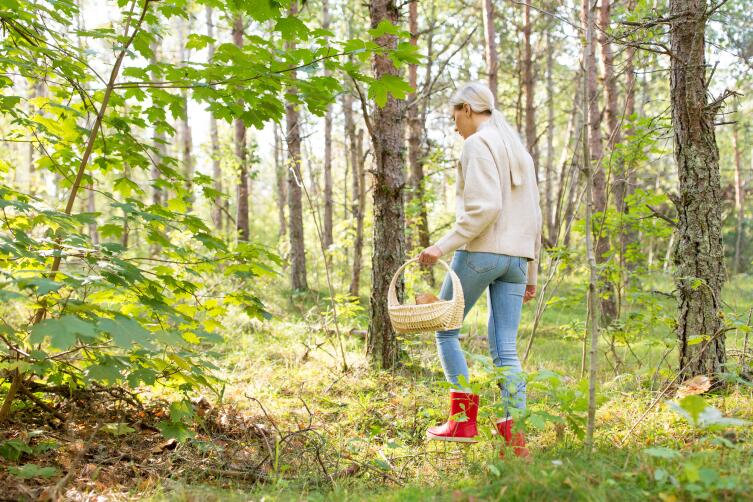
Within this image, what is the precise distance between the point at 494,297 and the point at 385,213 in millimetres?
1839

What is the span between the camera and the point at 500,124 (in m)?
2.91

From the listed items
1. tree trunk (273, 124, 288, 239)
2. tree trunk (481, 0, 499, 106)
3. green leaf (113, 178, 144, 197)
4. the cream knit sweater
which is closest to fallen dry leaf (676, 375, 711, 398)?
the cream knit sweater

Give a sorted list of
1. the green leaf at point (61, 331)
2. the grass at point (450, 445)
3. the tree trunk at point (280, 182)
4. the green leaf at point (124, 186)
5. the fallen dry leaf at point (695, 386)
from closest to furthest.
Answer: the green leaf at point (61, 331) < the grass at point (450, 445) < the fallen dry leaf at point (695, 386) < the green leaf at point (124, 186) < the tree trunk at point (280, 182)

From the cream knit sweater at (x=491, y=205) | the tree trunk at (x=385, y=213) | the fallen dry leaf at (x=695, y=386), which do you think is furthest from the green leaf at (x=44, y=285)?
the fallen dry leaf at (x=695, y=386)

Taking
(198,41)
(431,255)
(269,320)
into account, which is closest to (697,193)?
(431,255)

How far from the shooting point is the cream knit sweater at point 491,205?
2680 millimetres

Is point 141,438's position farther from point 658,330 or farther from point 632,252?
point 658,330

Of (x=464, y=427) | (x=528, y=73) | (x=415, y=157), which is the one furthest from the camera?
(x=528, y=73)

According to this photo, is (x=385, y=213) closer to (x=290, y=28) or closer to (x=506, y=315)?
(x=506, y=315)

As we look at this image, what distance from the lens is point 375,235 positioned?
4566mm

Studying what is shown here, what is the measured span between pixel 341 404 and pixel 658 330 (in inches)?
207

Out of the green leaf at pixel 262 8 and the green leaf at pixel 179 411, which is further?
the green leaf at pixel 179 411

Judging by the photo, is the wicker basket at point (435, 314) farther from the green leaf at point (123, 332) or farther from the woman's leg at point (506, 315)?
the green leaf at point (123, 332)

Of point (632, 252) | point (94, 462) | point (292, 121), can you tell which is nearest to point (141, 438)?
point (94, 462)
